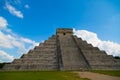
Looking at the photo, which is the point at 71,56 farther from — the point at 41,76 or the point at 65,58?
the point at 41,76

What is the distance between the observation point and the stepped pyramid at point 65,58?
39.4 metres

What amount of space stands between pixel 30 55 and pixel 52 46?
5787 millimetres

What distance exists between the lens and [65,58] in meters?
41.5

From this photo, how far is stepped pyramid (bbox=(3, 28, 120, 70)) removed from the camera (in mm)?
39444

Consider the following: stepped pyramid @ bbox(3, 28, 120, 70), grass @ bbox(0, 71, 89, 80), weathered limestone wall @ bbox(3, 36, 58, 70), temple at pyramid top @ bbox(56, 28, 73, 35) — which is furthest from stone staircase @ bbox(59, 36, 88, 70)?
grass @ bbox(0, 71, 89, 80)

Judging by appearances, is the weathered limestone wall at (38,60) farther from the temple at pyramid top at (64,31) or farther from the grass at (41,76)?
the grass at (41,76)

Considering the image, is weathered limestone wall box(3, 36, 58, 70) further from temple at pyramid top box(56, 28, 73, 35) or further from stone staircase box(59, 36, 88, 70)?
temple at pyramid top box(56, 28, 73, 35)

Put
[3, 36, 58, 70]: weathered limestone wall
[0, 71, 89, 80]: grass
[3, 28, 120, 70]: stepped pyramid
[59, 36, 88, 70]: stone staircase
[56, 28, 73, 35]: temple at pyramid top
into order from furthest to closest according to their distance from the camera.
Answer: [56, 28, 73, 35]: temple at pyramid top, [3, 36, 58, 70]: weathered limestone wall, [3, 28, 120, 70]: stepped pyramid, [59, 36, 88, 70]: stone staircase, [0, 71, 89, 80]: grass

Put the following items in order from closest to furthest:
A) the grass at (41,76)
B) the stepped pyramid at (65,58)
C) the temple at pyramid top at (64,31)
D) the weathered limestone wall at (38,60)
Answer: the grass at (41,76)
the stepped pyramid at (65,58)
the weathered limestone wall at (38,60)
the temple at pyramid top at (64,31)

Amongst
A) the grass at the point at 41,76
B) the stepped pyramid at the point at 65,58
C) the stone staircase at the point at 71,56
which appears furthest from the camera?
the stepped pyramid at the point at 65,58

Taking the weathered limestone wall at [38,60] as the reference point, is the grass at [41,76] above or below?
below

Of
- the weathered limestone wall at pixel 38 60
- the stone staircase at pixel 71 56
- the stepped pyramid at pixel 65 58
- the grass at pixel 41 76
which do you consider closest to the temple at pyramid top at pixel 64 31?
the stone staircase at pixel 71 56

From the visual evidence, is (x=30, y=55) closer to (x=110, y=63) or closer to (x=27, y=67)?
(x=27, y=67)

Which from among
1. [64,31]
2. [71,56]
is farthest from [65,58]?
[64,31]
